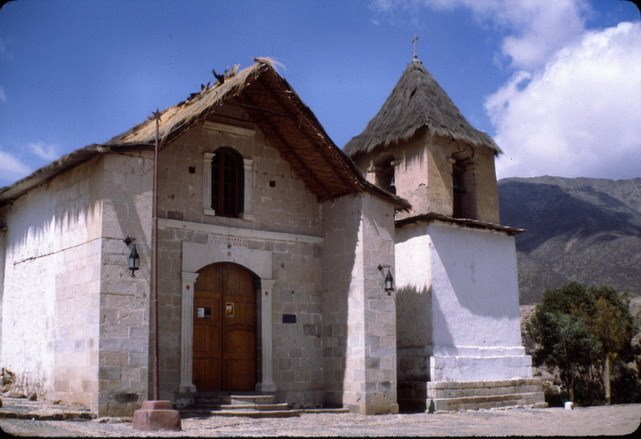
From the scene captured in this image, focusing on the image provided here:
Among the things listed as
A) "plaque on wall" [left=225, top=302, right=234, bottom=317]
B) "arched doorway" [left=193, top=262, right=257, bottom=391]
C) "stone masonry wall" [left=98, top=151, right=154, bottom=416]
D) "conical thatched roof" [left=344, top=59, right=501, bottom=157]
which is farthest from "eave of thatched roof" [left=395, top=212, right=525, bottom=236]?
"stone masonry wall" [left=98, top=151, right=154, bottom=416]

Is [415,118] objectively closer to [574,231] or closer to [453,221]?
[453,221]

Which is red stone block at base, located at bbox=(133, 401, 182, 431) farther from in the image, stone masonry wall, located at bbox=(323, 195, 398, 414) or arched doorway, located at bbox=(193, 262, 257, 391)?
stone masonry wall, located at bbox=(323, 195, 398, 414)

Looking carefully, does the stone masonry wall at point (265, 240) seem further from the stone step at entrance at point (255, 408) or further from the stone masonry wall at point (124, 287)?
the stone masonry wall at point (124, 287)

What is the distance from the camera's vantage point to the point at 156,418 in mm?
10195

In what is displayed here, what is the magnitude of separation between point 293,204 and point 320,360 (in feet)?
11.4

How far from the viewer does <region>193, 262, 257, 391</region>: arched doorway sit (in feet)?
46.5

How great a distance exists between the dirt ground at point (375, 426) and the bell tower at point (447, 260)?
192 centimetres

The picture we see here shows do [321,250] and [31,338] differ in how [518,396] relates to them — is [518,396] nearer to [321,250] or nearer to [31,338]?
[321,250]

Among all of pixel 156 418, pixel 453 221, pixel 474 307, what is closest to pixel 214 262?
pixel 156 418

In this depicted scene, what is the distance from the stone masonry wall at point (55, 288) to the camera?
39.7ft

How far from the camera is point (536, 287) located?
46.8m

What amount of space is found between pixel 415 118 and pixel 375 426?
8.95 meters

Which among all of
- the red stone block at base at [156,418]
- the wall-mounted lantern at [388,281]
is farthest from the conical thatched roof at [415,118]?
the red stone block at base at [156,418]

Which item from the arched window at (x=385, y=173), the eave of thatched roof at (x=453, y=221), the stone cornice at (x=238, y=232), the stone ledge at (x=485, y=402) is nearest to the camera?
the stone cornice at (x=238, y=232)
